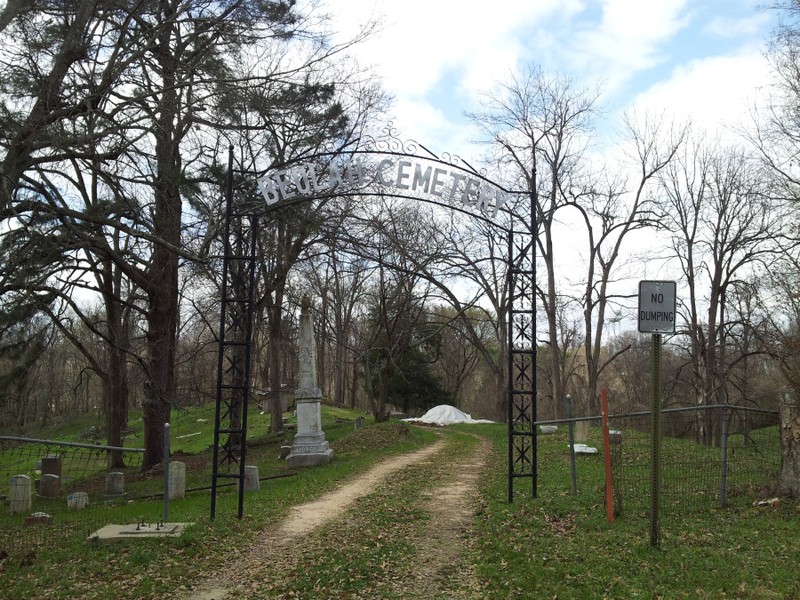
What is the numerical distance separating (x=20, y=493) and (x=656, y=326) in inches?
458

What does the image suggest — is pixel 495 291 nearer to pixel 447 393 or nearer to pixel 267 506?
pixel 447 393

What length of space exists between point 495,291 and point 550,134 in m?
8.76

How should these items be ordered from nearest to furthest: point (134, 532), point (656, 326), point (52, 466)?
1. point (656, 326)
2. point (134, 532)
3. point (52, 466)

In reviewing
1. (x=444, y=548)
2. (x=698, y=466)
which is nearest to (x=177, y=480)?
(x=444, y=548)

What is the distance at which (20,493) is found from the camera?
12516mm

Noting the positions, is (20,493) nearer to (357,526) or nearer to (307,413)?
(357,526)

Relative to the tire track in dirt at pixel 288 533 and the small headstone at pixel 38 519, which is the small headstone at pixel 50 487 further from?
the tire track in dirt at pixel 288 533

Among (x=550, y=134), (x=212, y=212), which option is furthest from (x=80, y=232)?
(x=550, y=134)

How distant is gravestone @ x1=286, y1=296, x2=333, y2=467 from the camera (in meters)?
18.4

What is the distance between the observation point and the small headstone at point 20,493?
12.1 m

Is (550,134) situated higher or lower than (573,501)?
higher

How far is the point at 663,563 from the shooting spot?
6535mm

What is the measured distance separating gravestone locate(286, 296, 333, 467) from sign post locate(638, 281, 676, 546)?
12.5 metres

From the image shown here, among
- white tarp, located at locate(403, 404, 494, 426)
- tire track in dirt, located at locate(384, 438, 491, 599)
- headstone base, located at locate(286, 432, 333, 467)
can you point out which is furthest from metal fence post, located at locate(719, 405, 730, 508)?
white tarp, located at locate(403, 404, 494, 426)
